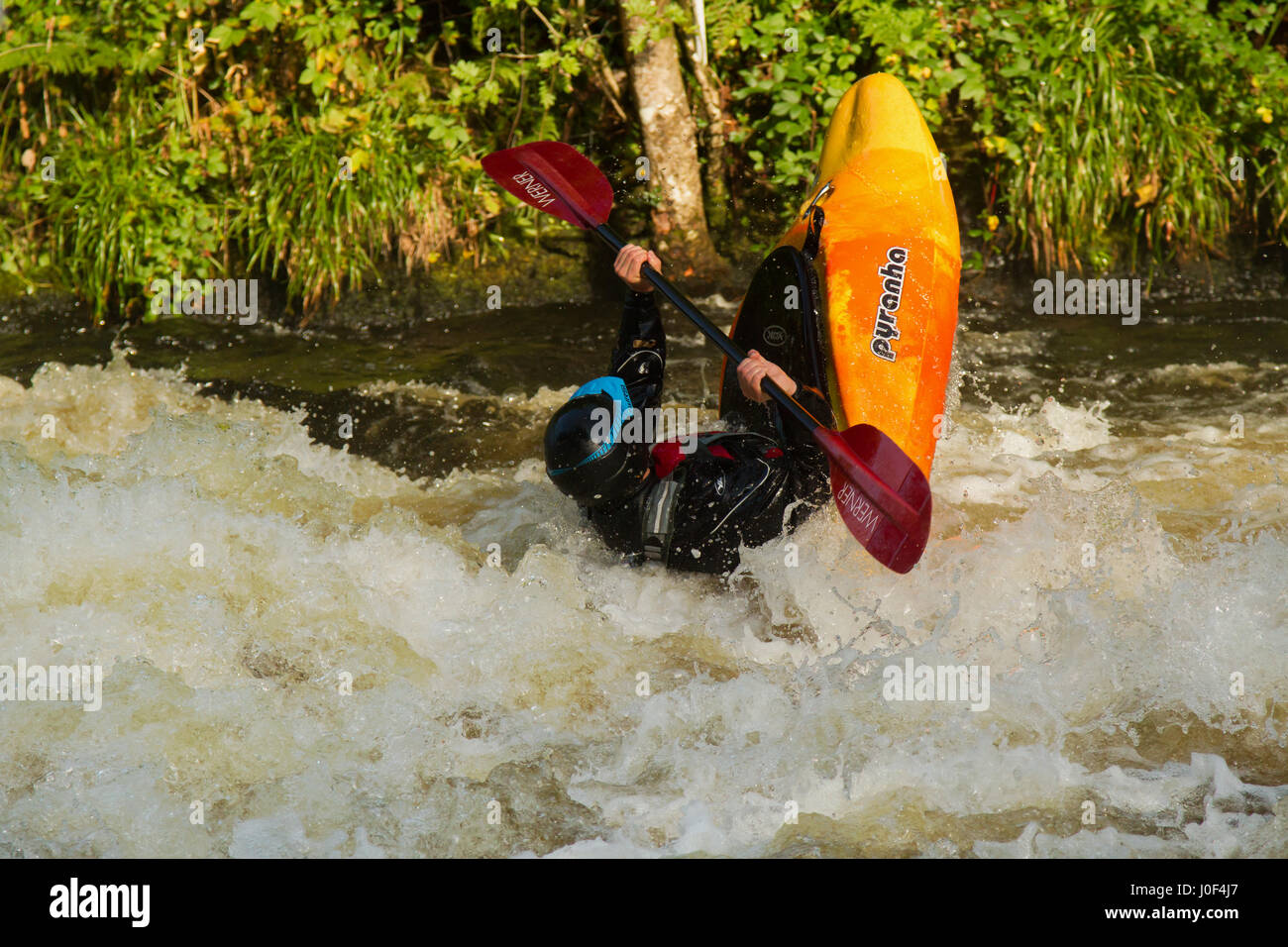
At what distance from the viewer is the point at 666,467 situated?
3178 mm

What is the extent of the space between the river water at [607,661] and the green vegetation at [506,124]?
146cm

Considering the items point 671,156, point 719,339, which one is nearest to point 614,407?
point 719,339

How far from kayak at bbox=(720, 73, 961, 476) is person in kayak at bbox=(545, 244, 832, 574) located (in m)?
0.25

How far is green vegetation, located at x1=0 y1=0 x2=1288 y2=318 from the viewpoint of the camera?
5.39 meters

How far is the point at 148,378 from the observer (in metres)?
5.04

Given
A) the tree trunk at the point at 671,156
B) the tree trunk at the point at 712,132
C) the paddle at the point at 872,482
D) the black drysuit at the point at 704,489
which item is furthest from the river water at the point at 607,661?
the tree trunk at the point at 712,132

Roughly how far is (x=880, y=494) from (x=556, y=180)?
5.25ft

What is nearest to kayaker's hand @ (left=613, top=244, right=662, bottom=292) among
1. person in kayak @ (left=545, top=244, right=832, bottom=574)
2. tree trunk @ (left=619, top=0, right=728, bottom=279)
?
person in kayak @ (left=545, top=244, right=832, bottom=574)

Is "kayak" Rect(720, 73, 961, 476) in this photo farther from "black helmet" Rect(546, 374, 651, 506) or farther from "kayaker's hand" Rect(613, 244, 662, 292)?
"black helmet" Rect(546, 374, 651, 506)

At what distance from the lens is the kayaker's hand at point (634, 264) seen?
3.28 m

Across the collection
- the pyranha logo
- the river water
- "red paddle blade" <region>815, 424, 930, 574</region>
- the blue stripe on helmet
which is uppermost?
the pyranha logo

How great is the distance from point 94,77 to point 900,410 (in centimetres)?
451

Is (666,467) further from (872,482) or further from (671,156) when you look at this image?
(671,156)

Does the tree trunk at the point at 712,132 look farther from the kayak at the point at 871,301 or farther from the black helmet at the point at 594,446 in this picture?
the black helmet at the point at 594,446
